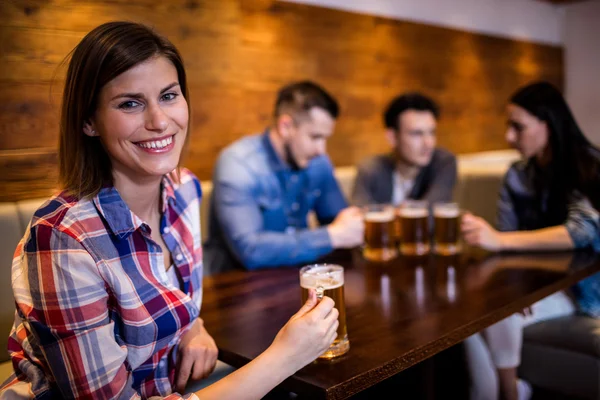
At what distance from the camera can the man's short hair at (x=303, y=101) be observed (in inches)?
94.8

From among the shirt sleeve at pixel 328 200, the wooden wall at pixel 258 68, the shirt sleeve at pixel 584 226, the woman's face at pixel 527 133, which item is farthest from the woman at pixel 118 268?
the woman's face at pixel 527 133

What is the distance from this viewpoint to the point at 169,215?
140 centimetres

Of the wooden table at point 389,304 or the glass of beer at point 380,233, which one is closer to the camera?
the wooden table at point 389,304

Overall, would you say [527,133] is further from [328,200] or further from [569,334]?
[328,200]

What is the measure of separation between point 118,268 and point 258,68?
2.45 m

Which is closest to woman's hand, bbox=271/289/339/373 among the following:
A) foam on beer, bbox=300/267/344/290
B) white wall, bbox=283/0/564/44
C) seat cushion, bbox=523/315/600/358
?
foam on beer, bbox=300/267/344/290

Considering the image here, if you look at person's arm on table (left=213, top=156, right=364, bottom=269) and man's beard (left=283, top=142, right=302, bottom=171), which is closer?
person's arm on table (left=213, top=156, right=364, bottom=269)

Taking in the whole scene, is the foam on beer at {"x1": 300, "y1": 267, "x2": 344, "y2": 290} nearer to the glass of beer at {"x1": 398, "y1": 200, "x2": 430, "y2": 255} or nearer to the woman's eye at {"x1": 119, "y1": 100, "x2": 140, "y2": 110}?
the woman's eye at {"x1": 119, "y1": 100, "x2": 140, "y2": 110}

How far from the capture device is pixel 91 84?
1139 mm

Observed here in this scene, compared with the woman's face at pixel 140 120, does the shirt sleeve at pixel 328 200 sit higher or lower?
lower

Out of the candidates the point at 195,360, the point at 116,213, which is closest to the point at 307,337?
the point at 195,360

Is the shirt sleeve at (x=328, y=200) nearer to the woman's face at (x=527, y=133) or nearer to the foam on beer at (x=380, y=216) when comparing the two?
the foam on beer at (x=380, y=216)

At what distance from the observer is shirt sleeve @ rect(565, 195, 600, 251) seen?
1.96 metres

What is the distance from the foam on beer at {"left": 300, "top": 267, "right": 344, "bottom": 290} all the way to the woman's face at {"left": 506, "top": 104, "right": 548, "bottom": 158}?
4.46 ft
